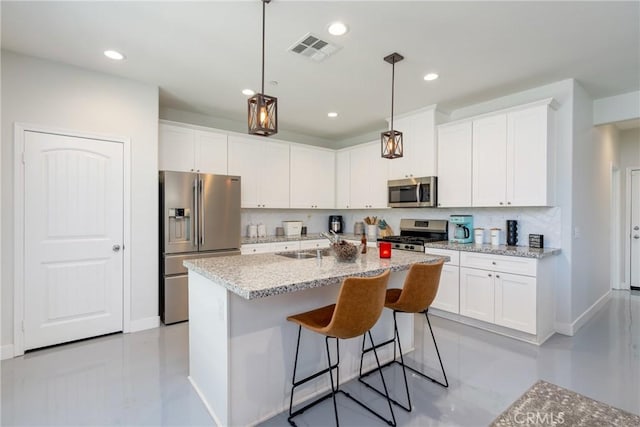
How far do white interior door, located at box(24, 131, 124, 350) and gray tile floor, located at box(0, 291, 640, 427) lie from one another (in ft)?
0.91

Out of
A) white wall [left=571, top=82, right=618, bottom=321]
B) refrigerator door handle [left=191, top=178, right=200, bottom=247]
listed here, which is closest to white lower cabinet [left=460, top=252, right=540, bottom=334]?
white wall [left=571, top=82, right=618, bottom=321]

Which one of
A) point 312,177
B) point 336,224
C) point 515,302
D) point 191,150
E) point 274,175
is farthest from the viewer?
point 336,224

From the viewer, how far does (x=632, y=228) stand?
521cm

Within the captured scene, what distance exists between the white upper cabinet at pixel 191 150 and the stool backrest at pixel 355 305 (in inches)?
126

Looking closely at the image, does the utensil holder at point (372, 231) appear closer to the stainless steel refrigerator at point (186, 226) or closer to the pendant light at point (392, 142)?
the stainless steel refrigerator at point (186, 226)

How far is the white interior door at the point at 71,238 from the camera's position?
290cm

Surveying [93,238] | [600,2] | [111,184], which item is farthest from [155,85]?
[600,2]

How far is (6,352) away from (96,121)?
2.28 meters

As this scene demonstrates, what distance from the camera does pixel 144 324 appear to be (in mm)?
3441

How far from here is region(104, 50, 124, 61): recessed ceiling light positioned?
2.77 m

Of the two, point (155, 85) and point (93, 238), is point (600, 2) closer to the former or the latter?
point (155, 85)

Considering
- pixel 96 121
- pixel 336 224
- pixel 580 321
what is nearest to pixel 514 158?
pixel 580 321

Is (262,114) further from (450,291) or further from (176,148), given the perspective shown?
(450,291)

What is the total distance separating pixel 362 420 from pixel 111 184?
3223 mm
